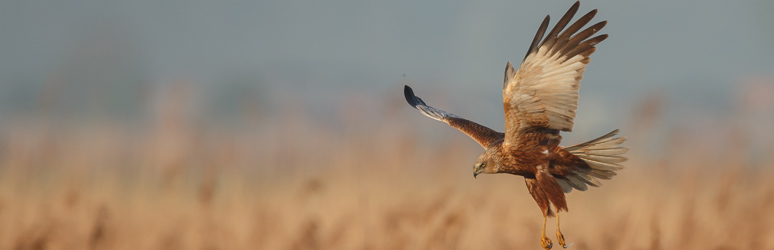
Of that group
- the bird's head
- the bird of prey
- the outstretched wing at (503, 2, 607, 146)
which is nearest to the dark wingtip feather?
the bird's head

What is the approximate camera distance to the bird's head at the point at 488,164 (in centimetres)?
431

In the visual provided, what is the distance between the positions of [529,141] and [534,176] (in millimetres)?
201

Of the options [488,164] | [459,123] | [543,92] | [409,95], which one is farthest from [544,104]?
[409,95]

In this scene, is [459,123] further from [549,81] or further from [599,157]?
[549,81]

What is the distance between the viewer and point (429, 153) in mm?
6863

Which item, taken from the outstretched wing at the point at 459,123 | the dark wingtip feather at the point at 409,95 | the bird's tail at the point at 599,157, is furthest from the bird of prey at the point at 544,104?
the dark wingtip feather at the point at 409,95

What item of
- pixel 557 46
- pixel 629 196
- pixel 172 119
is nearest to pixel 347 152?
pixel 172 119

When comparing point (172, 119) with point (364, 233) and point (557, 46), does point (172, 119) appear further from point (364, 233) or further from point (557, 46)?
point (557, 46)

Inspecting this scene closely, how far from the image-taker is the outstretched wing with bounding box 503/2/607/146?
4133mm

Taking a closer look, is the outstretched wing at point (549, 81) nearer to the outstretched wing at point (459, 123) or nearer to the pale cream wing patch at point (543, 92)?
the pale cream wing patch at point (543, 92)

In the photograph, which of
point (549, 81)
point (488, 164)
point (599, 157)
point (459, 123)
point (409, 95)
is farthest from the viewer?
point (409, 95)

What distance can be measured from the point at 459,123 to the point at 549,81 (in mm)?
1303

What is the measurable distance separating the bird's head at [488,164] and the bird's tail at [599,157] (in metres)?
0.45

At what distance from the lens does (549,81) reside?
418 cm
